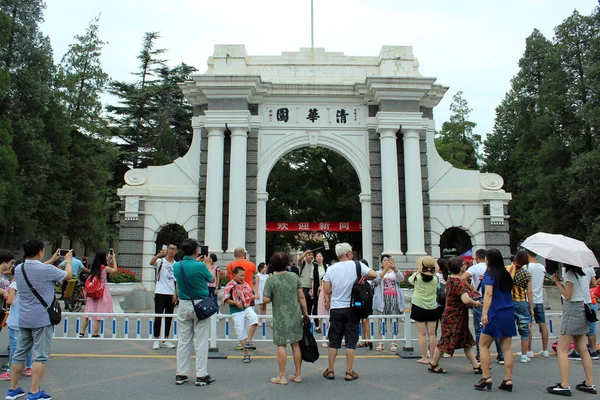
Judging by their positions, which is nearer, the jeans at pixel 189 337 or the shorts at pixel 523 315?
the jeans at pixel 189 337

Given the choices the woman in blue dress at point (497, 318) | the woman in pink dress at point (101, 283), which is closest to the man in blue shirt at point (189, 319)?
the woman in blue dress at point (497, 318)

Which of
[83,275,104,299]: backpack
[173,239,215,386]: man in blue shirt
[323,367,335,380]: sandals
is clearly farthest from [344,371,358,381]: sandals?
[83,275,104,299]: backpack

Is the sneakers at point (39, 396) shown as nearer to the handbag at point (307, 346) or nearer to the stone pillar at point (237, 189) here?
the handbag at point (307, 346)

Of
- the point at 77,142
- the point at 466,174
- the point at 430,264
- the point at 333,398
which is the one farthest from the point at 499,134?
the point at 333,398

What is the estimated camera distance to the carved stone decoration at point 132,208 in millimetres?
15609

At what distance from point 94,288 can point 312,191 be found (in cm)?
2132

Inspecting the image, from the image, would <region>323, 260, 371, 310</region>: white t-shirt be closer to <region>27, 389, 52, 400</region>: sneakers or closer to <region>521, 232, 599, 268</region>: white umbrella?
<region>521, 232, 599, 268</region>: white umbrella

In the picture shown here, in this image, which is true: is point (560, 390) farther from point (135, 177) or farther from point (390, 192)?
point (135, 177)

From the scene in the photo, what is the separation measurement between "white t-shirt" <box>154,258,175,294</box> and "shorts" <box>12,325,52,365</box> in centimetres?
317

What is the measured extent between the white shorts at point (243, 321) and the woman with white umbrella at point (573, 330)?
3971 mm

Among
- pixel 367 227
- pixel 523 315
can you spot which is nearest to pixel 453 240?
pixel 367 227

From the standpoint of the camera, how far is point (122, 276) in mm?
13992

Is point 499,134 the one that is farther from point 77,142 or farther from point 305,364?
point 305,364

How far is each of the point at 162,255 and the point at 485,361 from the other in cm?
514
